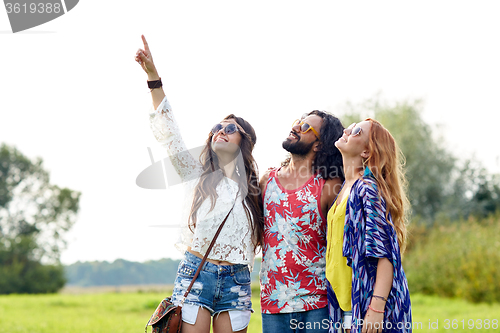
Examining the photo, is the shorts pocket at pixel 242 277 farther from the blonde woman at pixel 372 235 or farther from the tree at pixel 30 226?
the tree at pixel 30 226

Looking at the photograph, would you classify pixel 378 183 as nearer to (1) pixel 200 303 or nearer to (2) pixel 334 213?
(2) pixel 334 213

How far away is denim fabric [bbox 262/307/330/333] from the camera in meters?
3.04

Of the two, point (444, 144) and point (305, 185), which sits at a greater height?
point (444, 144)

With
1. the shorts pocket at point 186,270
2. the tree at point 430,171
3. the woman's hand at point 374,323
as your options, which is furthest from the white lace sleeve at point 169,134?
the tree at point 430,171

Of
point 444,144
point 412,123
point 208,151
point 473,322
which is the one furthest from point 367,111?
point 208,151

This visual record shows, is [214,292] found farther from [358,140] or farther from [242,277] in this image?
[358,140]

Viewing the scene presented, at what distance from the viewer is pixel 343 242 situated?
2.86 meters

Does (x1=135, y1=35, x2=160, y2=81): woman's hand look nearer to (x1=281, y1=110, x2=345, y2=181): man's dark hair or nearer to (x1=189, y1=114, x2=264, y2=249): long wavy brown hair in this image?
(x1=189, y1=114, x2=264, y2=249): long wavy brown hair

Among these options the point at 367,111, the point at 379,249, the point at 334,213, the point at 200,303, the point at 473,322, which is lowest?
the point at 473,322

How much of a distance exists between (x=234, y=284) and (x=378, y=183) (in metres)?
1.28

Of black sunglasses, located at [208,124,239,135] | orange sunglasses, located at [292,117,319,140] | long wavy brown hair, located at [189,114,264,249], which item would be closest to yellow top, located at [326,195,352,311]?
long wavy brown hair, located at [189,114,264,249]

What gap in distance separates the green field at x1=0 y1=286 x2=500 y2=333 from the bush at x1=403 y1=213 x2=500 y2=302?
61cm

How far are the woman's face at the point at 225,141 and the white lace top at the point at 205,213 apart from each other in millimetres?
225

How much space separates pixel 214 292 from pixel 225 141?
1.18 metres
